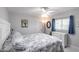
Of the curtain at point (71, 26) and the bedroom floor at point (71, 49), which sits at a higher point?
the curtain at point (71, 26)

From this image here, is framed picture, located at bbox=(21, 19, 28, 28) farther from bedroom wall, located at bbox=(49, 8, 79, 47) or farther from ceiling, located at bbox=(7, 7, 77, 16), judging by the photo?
bedroom wall, located at bbox=(49, 8, 79, 47)

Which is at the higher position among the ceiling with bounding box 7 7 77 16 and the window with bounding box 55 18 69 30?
the ceiling with bounding box 7 7 77 16

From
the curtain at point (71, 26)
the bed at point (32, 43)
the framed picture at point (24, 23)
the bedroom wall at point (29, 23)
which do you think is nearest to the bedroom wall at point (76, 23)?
the curtain at point (71, 26)

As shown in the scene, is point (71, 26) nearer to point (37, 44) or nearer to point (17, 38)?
point (37, 44)

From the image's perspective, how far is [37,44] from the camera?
0.99 meters

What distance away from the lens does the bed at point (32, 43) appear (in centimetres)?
94

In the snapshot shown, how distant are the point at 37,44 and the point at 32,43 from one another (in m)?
0.06

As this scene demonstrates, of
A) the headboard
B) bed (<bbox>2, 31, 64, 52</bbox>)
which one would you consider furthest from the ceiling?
bed (<bbox>2, 31, 64, 52</bbox>)

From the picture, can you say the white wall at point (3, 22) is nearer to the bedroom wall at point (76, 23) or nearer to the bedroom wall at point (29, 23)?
the bedroom wall at point (29, 23)

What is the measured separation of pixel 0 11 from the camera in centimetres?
89

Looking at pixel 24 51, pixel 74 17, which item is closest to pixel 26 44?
pixel 24 51

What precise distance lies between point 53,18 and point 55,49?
38 centimetres

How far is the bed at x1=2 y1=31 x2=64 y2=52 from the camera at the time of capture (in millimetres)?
938
